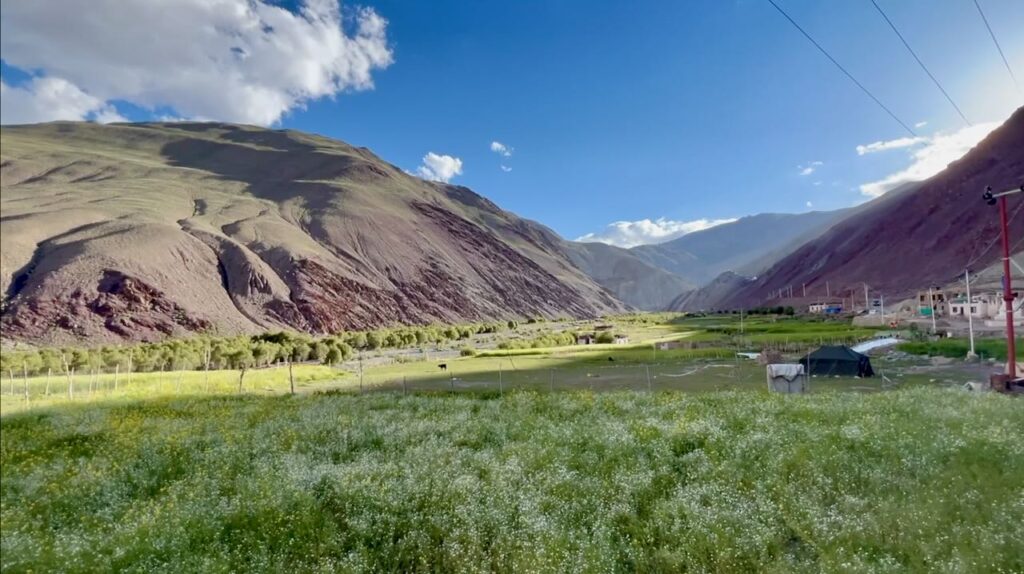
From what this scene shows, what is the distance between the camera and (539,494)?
10.3m

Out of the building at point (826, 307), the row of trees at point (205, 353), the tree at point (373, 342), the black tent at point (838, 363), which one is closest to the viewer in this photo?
the row of trees at point (205, 353)

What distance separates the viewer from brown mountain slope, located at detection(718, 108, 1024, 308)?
277ft

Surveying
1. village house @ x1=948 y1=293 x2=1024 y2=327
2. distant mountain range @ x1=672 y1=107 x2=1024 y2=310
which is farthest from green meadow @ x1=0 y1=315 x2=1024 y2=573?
distant mountain range @ x1=672 y1=107 x2=1024 y2=310

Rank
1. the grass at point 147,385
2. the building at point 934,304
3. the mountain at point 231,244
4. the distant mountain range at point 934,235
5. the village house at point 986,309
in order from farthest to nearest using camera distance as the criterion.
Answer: the distant mountain range at point 934,235
the building at point 934,304
the village house at point 986,309
the mountain at point 231,244
the grass at point 147,385

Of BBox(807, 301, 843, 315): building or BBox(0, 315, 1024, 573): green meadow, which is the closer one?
BBox(0, 315, 1024, 573): green meadow

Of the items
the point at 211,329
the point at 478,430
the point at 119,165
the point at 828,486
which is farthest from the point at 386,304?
the point at 828,486

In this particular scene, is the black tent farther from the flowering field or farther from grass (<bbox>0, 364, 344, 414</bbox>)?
grass (<bbox>0, 364, 344, 414</bbox>)

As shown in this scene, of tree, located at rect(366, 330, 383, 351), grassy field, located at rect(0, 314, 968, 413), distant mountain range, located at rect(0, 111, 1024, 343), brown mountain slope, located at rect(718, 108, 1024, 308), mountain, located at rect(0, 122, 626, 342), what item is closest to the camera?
mountain, located at rect(0, 122, 626, 342)

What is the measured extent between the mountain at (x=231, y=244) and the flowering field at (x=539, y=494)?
4.27 m

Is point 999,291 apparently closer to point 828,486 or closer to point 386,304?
point 828,486

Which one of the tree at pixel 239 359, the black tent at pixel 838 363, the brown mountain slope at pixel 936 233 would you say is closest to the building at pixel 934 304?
the brown mountain slope at pixel 936 233

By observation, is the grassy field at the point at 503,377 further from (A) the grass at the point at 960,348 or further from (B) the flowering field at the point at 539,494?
(A) the grass at the point at 960,348

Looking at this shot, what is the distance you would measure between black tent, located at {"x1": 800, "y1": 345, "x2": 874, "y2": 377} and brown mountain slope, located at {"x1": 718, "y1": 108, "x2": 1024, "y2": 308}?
7318 centimetres

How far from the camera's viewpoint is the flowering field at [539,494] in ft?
26.9
